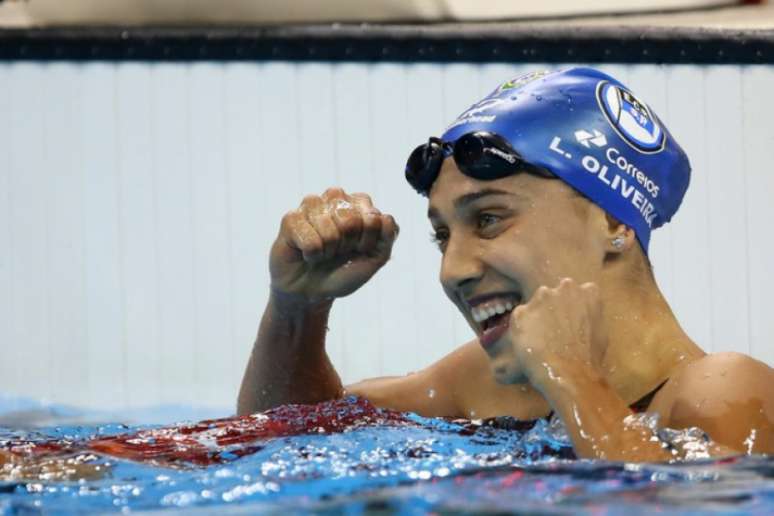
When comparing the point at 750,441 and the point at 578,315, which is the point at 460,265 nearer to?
the point at 578,315

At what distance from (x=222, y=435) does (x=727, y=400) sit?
1075mm

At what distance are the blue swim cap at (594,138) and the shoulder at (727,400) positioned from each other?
15.6 inches

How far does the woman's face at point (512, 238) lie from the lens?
265 cm

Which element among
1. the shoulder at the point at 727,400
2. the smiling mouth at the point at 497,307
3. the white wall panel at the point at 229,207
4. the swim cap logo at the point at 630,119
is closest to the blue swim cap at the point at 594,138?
the swim cap logo at the point at 630,119

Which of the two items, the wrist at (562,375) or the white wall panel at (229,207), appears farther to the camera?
the white wall panel at (229,207)

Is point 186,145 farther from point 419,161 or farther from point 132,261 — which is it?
point 419,161

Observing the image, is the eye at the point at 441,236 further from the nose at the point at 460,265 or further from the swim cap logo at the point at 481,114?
the swim cap logo at the point at 481,114

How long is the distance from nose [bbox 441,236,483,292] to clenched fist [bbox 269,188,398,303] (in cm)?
39

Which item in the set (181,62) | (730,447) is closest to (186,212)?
(181,62)

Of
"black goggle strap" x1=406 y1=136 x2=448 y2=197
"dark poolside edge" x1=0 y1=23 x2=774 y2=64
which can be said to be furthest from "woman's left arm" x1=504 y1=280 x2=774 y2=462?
"dark poolside edge" x1=0 y1=23 x2=774 y2=64

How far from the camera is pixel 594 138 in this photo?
2775mm

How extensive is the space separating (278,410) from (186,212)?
2586 mm

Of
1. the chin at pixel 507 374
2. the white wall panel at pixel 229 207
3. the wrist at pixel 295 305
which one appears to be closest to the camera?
the chin at pixel 507 374

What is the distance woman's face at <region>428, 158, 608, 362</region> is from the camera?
265 cm
